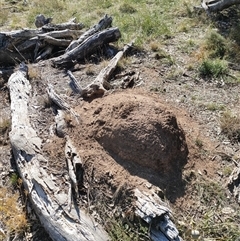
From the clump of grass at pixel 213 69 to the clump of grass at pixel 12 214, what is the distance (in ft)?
12.8

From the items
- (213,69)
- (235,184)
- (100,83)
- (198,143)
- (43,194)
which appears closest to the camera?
(43,194)

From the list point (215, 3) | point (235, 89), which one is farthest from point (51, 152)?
point (215, 3)

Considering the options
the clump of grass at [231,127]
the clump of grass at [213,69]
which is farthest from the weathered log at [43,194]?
the clump of grass at [213,69]

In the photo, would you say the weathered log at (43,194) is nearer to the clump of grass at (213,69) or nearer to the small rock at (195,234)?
the small rock at (195,234)

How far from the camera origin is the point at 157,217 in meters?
3.74

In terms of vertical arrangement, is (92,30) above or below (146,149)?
below

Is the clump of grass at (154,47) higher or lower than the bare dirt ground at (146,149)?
lower

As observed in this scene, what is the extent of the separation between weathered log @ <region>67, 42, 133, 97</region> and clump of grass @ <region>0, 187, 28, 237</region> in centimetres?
197

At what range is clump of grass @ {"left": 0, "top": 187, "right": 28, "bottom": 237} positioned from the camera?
167 inches

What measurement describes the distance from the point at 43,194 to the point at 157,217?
52.1 inches

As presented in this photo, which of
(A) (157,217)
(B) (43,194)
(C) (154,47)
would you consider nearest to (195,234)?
(A) (157,217)

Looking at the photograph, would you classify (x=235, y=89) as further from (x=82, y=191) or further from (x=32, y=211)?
(x=32, y=211)

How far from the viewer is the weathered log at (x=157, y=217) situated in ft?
12.0

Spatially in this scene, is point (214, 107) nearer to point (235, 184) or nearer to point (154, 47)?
point (235, 184)
